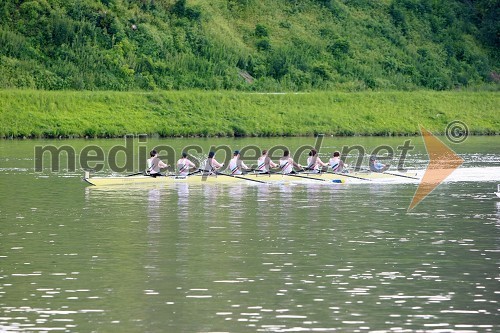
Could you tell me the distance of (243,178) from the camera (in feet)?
144

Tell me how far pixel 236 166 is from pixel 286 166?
6.66 feet

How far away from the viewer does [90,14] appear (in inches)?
3147

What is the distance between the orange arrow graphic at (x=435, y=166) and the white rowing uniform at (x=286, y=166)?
499 cm

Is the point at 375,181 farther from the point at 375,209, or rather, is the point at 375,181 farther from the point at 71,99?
the point at 71,99

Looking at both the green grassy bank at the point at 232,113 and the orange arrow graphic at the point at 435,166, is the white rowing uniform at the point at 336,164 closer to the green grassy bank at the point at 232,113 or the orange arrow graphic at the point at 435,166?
the orange arrow graphic at the point at 435,166

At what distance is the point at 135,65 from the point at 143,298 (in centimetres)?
5860

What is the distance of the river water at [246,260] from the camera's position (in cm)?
1905

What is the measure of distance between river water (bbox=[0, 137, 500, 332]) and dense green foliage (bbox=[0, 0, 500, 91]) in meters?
36.0

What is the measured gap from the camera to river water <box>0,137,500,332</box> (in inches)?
750

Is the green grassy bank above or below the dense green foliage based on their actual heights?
below

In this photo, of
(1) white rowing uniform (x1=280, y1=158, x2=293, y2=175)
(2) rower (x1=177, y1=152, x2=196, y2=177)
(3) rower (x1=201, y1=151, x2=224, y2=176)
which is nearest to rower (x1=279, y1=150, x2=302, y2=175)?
(1) white rowing uniform (x1=280, y1=158, x2=293, y2=175)

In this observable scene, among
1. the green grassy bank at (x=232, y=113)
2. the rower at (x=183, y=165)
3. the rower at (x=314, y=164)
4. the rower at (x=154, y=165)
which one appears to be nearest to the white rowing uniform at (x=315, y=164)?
the rower at (x=314, y=164)

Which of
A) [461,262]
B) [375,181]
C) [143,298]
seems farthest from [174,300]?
[375,181]

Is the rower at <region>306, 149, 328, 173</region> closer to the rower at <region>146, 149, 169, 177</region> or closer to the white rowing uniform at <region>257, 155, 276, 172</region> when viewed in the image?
the white rowing uniform at <region>257, 155, 276, 172</region>
